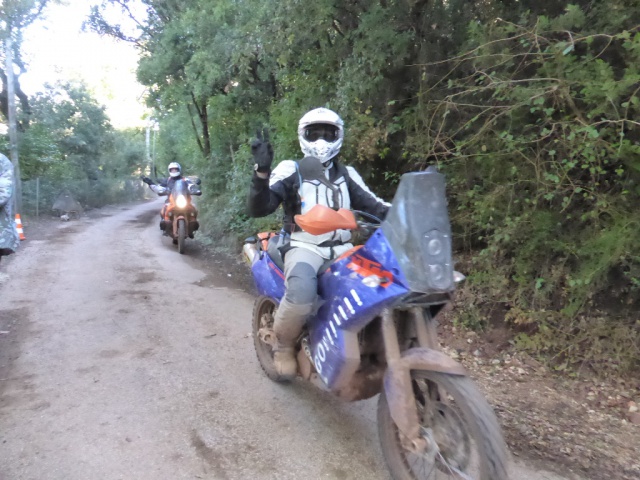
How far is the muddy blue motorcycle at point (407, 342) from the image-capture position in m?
2.34

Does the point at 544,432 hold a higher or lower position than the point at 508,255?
lower

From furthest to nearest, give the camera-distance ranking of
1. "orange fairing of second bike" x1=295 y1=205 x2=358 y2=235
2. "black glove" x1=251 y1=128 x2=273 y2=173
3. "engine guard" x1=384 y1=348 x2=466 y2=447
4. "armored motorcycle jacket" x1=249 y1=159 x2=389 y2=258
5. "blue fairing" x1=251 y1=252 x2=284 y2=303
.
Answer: "blue fairing" x1=251 y1=252 x2=284 y2=303 < "armored motorcycle jacket" x1=249 y1=159 x2=389 y2=258 < "black glove" x1=251 y1=128 x2=273 y2=173 < "orange fairing of second bike" x1=295 y1=205 x2=358 y2=235 < "engine guard" x1=384 y1=348 x2=466 y2=447

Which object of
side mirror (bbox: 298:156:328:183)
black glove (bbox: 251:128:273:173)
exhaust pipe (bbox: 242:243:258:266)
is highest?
black glove (bbox: 251:128:273:173)

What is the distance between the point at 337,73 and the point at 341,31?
1.92 feet

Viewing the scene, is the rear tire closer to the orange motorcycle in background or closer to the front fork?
the front fork

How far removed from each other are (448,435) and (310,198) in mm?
1696

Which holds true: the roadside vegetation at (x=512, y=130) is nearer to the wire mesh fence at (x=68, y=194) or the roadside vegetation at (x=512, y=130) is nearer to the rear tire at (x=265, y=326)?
the rear tire at (x=265, y=326)

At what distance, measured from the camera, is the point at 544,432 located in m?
3.46

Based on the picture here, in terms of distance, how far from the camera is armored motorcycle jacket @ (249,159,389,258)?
3271 millimetres

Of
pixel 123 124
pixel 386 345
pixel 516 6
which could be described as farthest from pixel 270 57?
pixel 123 124

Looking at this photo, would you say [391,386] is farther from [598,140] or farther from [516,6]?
[516,6]

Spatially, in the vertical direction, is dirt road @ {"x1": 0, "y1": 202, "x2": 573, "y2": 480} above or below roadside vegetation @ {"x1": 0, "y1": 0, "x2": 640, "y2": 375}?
below

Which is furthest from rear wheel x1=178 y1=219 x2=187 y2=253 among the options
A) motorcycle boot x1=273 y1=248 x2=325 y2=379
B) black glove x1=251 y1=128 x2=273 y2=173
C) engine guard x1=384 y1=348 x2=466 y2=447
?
engine guard x1=384 y1=348 x2=466 y2=447

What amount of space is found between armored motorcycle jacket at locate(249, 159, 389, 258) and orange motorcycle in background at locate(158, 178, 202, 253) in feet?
23.3
